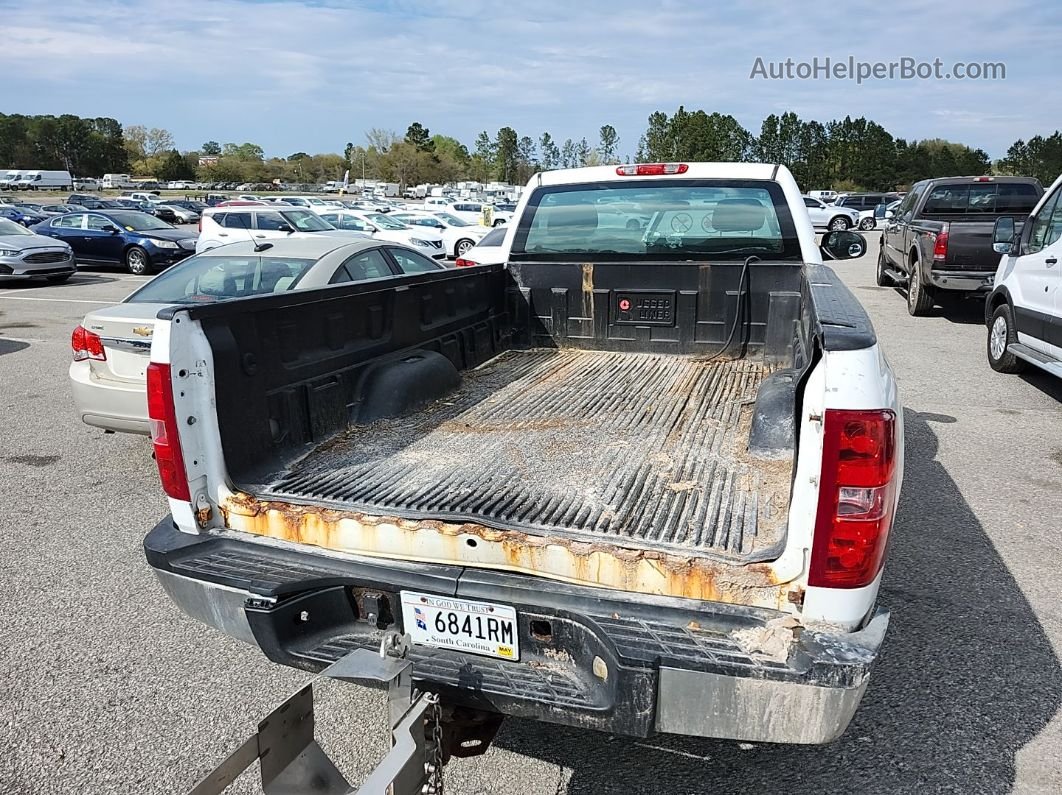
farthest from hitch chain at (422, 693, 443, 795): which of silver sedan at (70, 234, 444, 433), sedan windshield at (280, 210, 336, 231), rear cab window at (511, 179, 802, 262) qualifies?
sedan windshield at (280, 210, 336, 231)

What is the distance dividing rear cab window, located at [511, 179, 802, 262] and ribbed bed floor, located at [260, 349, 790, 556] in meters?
0.98

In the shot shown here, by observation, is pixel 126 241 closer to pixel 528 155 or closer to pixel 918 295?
pixel 918 295

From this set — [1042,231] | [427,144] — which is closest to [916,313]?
[1042,231]

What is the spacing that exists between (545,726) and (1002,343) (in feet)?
24.8

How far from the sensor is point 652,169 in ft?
16.4

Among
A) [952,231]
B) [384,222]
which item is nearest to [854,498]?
[952,231]

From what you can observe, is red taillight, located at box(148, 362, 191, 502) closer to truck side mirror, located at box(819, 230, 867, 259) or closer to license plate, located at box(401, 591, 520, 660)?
license plate, located at box(401, 591, 520, 660)

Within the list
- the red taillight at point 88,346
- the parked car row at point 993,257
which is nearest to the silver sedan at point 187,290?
the red taillight at point 88,346

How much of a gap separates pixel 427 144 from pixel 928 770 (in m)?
130

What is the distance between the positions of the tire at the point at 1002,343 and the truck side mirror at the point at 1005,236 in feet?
1.88

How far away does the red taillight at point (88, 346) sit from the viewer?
541 cm

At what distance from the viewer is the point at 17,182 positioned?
3346 inches

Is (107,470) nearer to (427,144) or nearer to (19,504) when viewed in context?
(19,504)

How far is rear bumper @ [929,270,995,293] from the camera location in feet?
36.9
